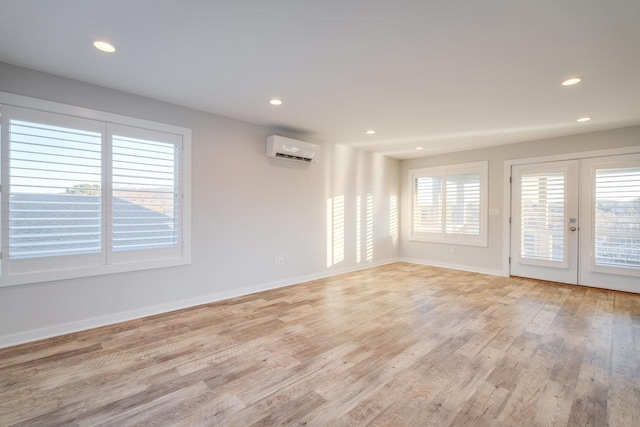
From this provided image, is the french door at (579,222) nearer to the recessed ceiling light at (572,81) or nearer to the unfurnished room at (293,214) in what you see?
the unfurnished room at (293,214)

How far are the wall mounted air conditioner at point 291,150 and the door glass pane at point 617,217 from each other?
4.47m

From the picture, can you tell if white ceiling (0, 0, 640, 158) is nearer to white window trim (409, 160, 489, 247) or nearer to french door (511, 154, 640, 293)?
french door (511, 154, 640, 293)

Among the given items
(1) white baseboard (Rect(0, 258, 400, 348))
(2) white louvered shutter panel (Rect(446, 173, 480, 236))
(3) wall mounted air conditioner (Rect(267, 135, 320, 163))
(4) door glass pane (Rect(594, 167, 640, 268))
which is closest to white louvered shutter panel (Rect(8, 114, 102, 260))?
(1) white baseboard (Rect(0, 258, 400, 348))

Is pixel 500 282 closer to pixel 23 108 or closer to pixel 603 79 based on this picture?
pixel 603 79

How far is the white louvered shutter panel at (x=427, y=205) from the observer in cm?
634

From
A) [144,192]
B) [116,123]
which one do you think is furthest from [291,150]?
[116,123]

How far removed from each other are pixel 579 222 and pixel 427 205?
8.47ft

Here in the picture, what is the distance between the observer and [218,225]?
3.91m

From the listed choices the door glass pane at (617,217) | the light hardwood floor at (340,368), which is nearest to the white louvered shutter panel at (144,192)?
the light hardwood floor at (340,368)

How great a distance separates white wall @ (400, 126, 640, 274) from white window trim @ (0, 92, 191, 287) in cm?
495

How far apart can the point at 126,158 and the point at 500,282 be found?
577 cm

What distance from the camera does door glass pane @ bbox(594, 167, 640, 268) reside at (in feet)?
13.8

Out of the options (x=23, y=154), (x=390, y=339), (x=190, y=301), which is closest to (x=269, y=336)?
(x=390, y=339)

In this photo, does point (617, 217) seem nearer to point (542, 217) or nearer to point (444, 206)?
point (542, 217)
